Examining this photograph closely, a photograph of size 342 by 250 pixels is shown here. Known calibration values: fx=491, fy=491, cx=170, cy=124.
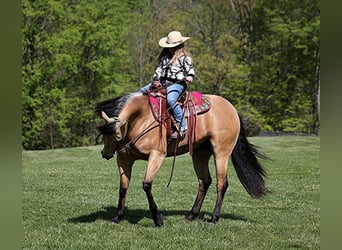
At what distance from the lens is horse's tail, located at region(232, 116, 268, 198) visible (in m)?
7.00

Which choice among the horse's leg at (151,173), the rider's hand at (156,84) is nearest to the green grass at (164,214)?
the horse's leg at (151,173)

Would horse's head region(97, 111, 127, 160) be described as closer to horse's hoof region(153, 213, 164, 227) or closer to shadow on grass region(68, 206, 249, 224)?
horse's hoof region(153, 213, 164, 227)

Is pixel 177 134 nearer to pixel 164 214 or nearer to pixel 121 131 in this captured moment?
pixel 121 131

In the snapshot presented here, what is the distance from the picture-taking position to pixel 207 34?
34.1 meters

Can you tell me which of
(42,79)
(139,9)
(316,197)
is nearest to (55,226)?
(316,197)

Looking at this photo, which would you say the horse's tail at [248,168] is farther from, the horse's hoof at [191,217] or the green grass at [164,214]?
the horse's hoof at [191,217]

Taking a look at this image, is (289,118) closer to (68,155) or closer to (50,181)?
(68,155)

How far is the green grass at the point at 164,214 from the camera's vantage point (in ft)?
18.0

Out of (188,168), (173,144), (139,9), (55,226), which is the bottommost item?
(188,168)

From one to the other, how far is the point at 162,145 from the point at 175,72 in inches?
38.6

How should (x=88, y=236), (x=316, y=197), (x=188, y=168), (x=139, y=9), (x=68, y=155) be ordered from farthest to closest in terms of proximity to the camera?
(x=139, y=9)
(x=68, y=155)
(x=188, y=168)
(x=316, y=197)
(x=88, y=236)

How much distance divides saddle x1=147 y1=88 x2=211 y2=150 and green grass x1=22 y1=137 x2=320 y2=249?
1285 millimetres

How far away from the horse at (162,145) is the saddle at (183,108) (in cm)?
7

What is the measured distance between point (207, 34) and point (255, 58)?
372 cm
